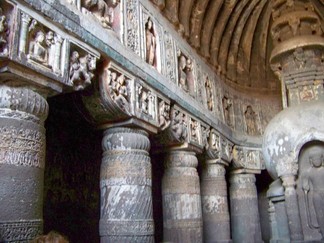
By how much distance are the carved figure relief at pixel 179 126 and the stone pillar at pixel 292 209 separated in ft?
9.59

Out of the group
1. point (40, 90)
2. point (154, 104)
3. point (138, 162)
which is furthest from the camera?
point (154, 104)

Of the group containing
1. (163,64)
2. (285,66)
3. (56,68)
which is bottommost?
(56,68)

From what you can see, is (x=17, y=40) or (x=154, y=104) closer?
(x=17, y=40)

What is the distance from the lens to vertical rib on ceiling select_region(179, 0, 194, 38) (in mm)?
8039

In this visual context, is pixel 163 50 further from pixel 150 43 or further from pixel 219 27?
pixel 219 27

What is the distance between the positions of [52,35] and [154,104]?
219 centimetres

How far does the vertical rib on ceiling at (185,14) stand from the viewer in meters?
8.04

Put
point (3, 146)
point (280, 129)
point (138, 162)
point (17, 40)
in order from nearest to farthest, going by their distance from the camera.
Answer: point (3, 146) < point (17, 40) < point (138, 162) < point (280, 129)

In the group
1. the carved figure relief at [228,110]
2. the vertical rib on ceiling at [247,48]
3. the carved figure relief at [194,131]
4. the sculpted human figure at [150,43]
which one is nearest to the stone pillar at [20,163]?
the sculpted human figure at [150,43]

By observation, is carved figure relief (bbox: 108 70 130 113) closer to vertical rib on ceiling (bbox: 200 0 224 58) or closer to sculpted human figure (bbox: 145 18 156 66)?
sculpted human figure (bbox: 145 18 156 66)

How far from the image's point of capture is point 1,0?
3.36 metres

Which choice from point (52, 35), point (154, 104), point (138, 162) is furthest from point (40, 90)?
point (154, 104)

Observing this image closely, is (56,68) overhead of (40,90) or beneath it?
overhead

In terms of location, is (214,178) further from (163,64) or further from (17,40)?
(17,40)
